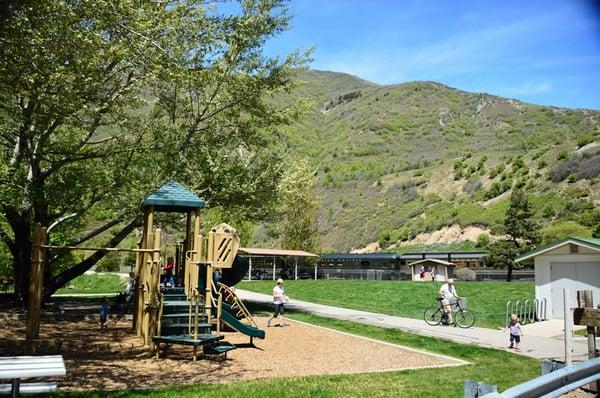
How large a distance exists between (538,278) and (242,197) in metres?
11.2

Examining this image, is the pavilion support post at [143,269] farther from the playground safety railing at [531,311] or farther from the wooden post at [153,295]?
the playground safety railing at [531,311]

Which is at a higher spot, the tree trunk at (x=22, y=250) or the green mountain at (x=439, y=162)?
the green mountain at (x=439, y=162)

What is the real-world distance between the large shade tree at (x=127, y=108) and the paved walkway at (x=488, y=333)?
17.8 feet

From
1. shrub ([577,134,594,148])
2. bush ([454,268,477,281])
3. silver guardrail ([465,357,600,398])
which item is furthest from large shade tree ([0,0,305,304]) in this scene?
shrub ([577,134,594,148])

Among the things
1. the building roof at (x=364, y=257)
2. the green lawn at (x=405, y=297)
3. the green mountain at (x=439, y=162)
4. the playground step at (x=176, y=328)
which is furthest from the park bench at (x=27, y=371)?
the building roof at (x=364, y=257)

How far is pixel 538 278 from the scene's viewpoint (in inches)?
816

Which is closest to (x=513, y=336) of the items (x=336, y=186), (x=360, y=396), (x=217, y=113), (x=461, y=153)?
(x=360, y=396)

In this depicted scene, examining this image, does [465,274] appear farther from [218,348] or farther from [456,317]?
[218,348]

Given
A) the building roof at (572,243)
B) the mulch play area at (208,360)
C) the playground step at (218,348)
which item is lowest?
the mulch play area at (208,360)

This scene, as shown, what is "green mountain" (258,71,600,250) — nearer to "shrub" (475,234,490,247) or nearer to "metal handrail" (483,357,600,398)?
"shrub" (475,234,490,247)

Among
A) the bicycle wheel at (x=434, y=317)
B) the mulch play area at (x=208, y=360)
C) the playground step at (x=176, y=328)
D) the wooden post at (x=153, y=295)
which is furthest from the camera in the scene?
the bicycle wheel at (x=434, y=317)

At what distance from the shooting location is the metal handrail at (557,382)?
458cm

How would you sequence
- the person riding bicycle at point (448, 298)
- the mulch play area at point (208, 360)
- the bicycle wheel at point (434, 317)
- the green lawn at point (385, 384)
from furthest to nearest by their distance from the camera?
the bicycle wheel at point (434, 317)
the person riding bicycle at point (448, 298)
the mulch play area at point (208, 360)
the green lawn at point (385, 384)

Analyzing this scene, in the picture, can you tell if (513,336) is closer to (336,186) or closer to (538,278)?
(538,278)
